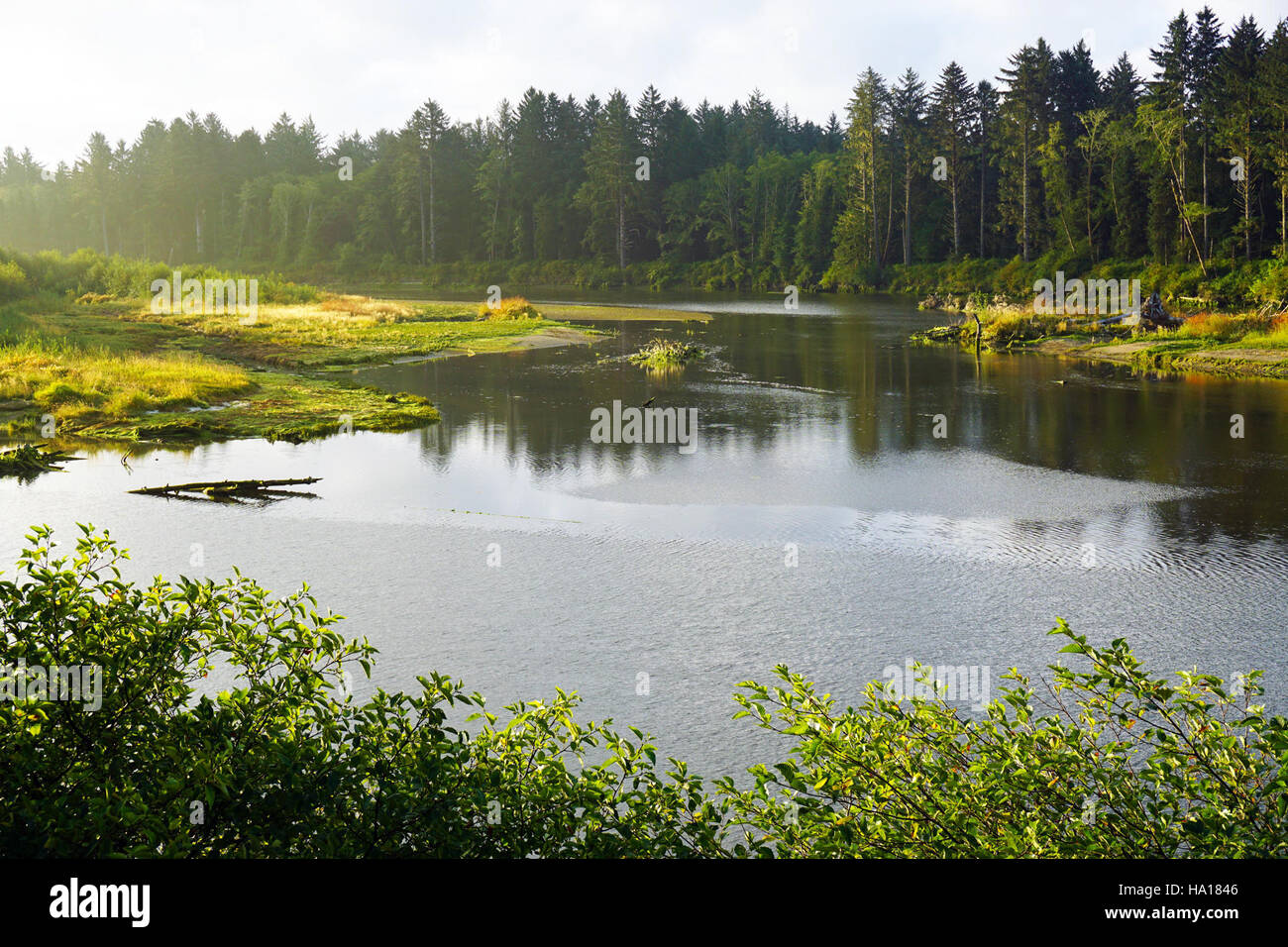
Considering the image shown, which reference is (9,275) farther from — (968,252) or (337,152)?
(337,152)

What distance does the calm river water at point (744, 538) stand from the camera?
9.88 metres

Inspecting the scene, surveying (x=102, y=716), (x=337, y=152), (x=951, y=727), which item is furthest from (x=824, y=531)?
(x=337, y=152)

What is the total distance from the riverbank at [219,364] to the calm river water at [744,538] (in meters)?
1.90

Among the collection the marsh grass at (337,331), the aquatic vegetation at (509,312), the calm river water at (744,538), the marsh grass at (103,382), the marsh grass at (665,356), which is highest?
the aquatic vegetation at (509,312)

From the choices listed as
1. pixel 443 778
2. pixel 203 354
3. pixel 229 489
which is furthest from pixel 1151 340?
pixel 443 778

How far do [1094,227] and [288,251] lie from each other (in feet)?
275

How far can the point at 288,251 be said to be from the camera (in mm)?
119875

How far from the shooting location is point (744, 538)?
14.2 metres

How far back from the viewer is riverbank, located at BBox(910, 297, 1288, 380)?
104ft

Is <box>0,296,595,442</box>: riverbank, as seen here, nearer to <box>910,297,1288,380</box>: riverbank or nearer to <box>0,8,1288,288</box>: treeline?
<box>910,297,1288,380</box>: riverbank

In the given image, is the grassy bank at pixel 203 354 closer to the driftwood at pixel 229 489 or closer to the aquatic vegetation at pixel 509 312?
the aquatic vegetation at pixel 509 312

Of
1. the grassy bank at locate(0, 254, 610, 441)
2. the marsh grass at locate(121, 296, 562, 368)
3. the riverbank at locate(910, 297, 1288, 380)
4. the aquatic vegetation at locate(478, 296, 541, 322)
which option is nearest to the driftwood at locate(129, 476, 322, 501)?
the grassy bank at locate(0, 254, 610, 441)

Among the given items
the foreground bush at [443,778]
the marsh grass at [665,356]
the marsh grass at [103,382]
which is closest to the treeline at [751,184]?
the marsh grass at [665,356]

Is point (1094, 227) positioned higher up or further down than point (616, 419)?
higher up
